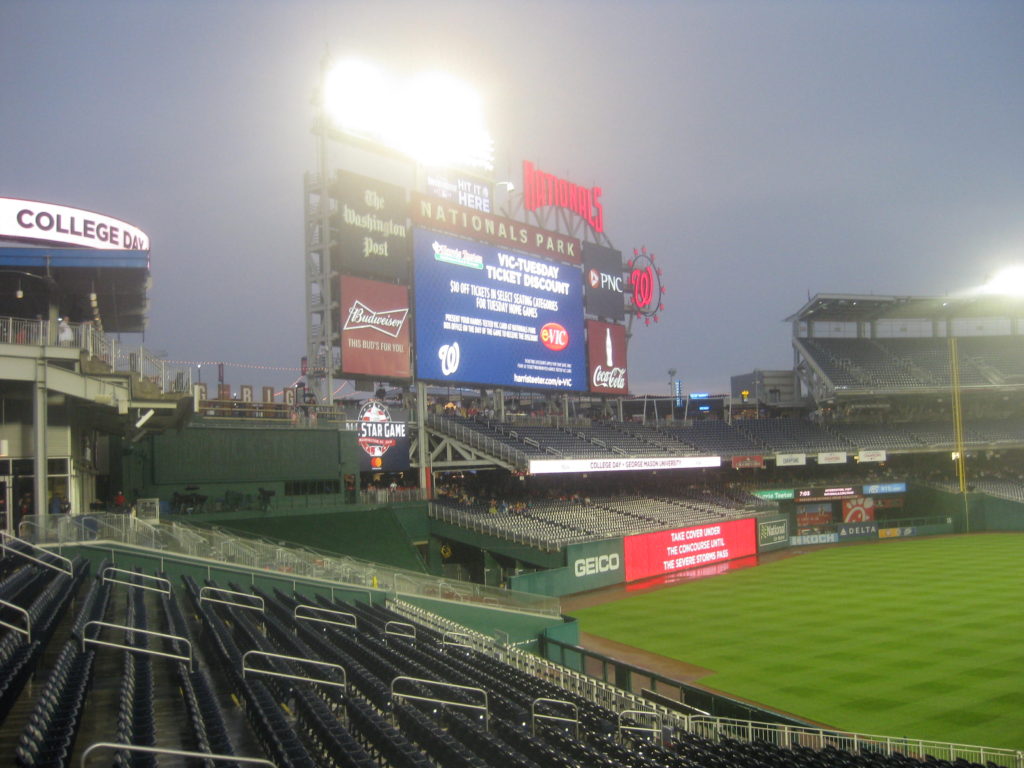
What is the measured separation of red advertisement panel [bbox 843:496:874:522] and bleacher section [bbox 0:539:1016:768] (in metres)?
36.6

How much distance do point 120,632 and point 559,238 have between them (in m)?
29.6

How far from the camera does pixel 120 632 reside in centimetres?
1066

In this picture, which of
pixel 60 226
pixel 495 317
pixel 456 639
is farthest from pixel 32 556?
pixel 495 317

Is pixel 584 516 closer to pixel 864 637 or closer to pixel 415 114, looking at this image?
pixel 864 637

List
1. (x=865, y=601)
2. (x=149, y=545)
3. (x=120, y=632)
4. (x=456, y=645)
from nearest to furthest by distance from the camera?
1. (x=120, y=632)
2. (x=456, y=645)
3. (x=149, y=545)
4. (x=865, y=601)

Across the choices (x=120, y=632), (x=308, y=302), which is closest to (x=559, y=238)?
(x=308, y=302)

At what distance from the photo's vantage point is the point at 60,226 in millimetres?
18625

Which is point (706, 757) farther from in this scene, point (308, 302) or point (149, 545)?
→ point (308, 302)

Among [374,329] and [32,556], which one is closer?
[32,556]

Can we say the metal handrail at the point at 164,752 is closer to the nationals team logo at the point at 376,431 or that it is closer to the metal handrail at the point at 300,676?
the metal handrail at the point at 300,676

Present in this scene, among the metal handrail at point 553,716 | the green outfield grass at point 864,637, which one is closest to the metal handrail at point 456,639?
the metal handrail at point 553,716

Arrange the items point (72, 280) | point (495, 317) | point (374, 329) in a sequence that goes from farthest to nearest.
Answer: point (495, 317) < point (374, 329) < point (72, 280)

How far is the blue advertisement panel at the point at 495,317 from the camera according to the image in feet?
102

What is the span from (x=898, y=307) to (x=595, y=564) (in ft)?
105
